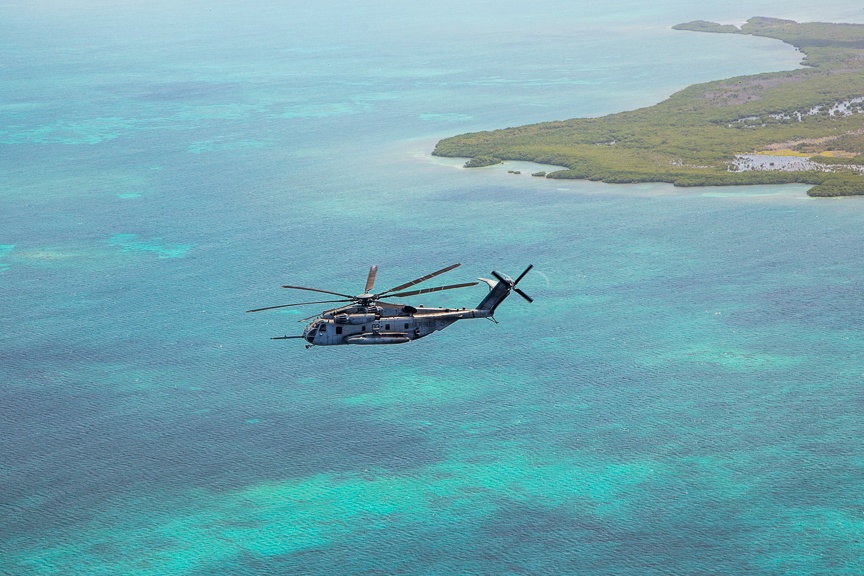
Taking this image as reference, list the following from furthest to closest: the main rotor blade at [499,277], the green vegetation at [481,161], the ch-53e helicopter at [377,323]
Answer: the green vegetation at [481,161], the ch-53e helicopter at [377,323], the main rotor blade at [499,277]

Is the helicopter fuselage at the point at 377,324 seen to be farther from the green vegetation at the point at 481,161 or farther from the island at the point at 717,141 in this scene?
the green vegetation at the point at 481,161

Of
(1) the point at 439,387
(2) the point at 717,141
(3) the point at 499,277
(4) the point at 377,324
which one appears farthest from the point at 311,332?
(2) the point at 717,141

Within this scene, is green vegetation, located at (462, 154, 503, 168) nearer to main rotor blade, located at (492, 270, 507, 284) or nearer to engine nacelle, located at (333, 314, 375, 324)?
engine nacelle, located at (333, 314, 375, 324)

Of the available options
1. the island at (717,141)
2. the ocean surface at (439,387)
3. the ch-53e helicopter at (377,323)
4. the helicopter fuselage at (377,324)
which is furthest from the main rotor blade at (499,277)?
the island at (717,141)

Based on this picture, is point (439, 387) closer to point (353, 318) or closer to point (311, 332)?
point (311, 332)

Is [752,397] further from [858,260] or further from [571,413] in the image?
[858,260]

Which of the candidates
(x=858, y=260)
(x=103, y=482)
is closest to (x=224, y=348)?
(x=103, y=482)
